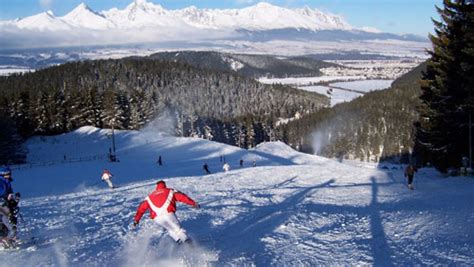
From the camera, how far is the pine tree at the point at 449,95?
90.5 feet

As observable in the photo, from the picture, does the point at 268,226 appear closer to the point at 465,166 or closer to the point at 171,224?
the point at 171,224

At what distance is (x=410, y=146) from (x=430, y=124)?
88106 millimetres

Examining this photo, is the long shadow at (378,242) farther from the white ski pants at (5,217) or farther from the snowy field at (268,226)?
the white ski pants at (5,217)

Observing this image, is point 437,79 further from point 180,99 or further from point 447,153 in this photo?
point 180,99

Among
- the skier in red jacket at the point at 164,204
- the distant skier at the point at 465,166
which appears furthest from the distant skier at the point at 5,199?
the distant skier at the point at 465,166

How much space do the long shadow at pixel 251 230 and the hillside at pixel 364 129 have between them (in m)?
102

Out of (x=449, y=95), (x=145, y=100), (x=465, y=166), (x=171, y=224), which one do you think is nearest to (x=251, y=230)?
(x=171, y=224)

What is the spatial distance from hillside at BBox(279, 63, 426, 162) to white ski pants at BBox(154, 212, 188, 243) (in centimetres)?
10795

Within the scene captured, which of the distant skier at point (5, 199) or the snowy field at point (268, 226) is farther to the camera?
the distant skier at point (5, 199)

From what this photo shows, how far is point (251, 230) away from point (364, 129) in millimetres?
121956

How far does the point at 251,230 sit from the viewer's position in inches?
513

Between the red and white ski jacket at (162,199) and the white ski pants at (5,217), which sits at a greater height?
the red and white ski jacket at (162,199)

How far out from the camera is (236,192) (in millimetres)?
20906

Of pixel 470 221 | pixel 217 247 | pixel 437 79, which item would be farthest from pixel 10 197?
pixel 437 79
